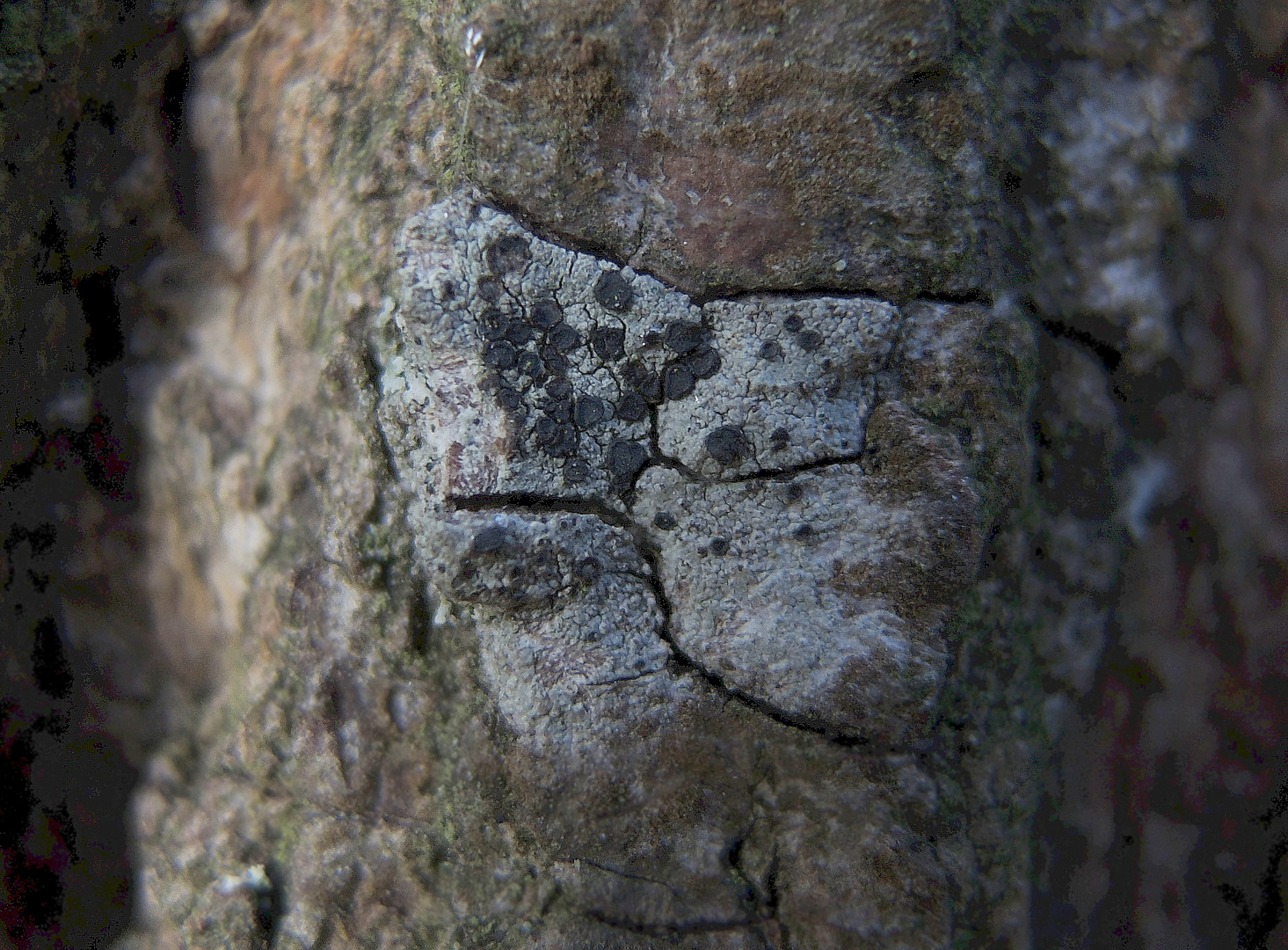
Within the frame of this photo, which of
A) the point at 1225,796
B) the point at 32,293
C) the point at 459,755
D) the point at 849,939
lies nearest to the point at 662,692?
the point at 459,755

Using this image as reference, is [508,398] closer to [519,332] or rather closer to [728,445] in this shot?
[519,332]

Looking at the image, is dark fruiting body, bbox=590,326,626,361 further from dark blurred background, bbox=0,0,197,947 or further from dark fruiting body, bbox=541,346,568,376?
dark blurred background, bbox=0,0,197,947

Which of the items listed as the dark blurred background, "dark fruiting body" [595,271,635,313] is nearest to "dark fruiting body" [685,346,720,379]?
"dark fruiting body" [595,271,635,313]

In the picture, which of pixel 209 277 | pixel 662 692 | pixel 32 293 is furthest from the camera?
pixel 209 277

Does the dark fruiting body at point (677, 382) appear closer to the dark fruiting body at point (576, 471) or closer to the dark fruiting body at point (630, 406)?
the dark fruiting body at point (630, 406)

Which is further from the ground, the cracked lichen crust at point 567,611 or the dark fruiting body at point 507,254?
the dark fruiting body at point 507,254

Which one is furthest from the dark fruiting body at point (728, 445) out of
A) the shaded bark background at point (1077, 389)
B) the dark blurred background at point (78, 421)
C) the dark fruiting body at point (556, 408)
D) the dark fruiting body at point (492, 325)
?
the dark blurred background at point (78, 421)

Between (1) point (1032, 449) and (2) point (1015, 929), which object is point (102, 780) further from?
(1) point (1032, 449)
